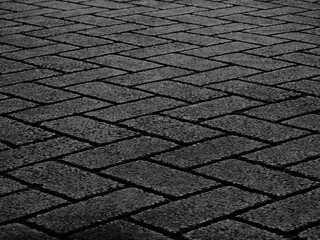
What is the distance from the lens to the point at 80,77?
4.54 metres

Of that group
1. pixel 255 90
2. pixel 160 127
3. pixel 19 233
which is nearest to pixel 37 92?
pixel 160 127

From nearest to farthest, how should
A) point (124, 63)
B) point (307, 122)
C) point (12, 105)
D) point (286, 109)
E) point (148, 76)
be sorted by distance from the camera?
1. point (307, 122)
2. point (286, 109)
3. point (12, 105)
4. point (148, 76)
5. point (124, 63)

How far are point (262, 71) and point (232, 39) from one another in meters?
0.80

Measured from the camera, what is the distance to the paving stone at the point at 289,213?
2705 millimetres

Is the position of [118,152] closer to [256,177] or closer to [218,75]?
[256,177]

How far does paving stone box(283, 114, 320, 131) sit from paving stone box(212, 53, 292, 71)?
2.89 ft

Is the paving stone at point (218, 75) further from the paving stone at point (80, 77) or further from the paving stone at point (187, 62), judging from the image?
the paving stone at point (80, 77)

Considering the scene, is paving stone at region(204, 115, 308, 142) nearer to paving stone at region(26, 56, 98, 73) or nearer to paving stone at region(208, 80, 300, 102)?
paving stone at region(208, 80, 300, 102)

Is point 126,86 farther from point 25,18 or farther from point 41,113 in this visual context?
point 25,18

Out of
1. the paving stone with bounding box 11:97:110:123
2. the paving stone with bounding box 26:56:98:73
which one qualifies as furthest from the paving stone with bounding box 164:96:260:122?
the paving stone with bounding box 26:56:98:73

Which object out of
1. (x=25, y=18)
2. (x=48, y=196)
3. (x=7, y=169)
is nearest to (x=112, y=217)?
(x=48, y=196)

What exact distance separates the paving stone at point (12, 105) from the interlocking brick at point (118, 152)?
29.2 inches

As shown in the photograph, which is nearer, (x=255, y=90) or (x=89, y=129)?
(x=89, y=129)

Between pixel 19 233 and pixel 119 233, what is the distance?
0.34m
